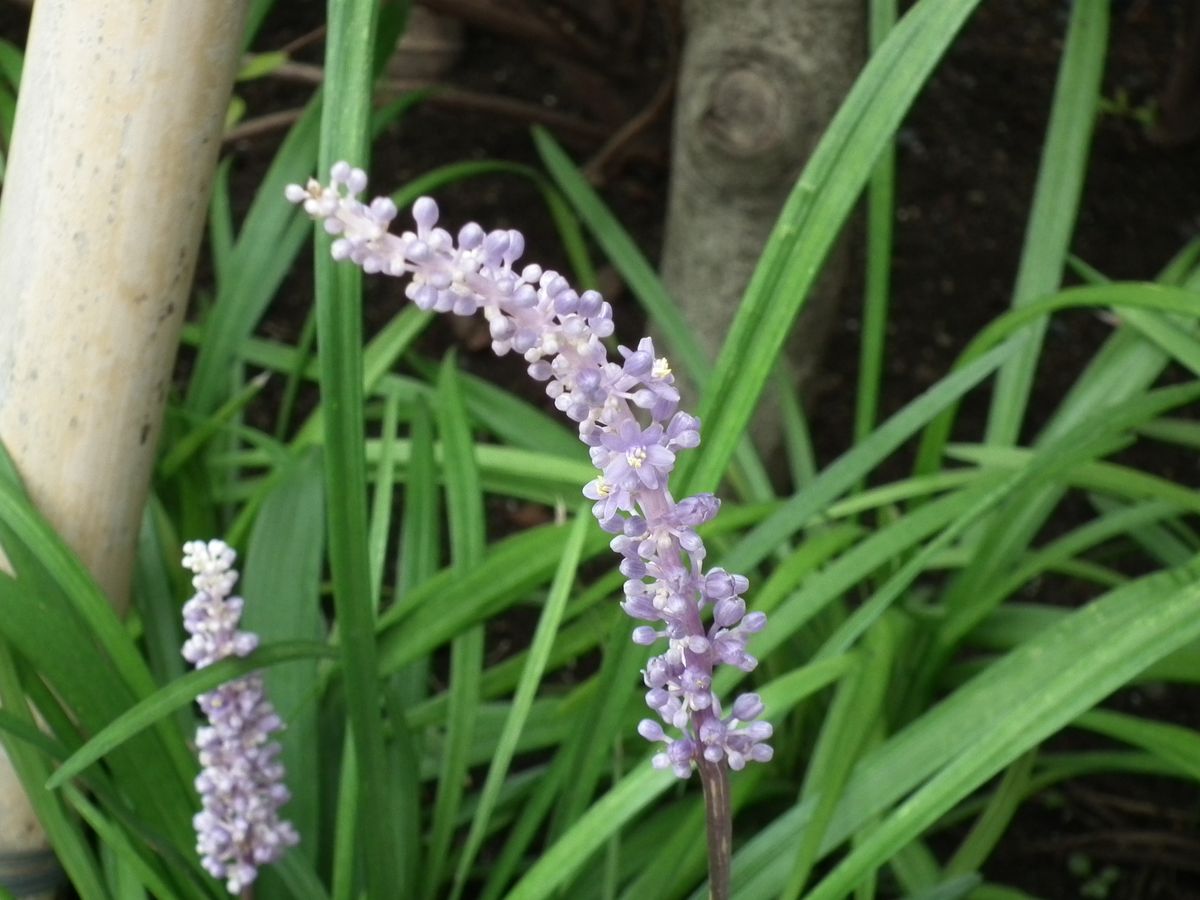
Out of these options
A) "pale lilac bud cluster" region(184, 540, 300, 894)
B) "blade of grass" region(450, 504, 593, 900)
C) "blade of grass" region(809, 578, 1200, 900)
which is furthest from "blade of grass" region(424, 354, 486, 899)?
"blade of grass" region(809, 578, 1200, 900)

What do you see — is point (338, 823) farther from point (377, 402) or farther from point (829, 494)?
point (377, 402)

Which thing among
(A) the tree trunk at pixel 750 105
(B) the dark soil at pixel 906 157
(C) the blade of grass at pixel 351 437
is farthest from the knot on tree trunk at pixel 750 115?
(C) the blade of grass at pixel 351 437

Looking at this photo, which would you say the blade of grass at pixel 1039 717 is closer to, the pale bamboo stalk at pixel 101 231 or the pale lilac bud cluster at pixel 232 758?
the pale lilac bud cluster at pixel 232 758

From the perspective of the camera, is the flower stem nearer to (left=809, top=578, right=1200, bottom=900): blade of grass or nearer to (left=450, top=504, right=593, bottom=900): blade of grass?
(left=809, top=578, right=1200, bottom=900): blade of grass

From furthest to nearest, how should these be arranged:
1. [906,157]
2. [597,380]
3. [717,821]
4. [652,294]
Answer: [906,157] → [652,294] → [717,821] → [597,380]

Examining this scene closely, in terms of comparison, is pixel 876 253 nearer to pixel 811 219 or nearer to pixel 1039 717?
pixel 811 219

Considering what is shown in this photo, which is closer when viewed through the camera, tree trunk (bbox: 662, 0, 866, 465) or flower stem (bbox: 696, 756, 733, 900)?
flower stem (bbox: 696, 756, 733, 900)

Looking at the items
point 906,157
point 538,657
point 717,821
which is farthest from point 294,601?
point 906,157

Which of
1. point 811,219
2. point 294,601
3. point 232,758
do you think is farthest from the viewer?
point 294,601
